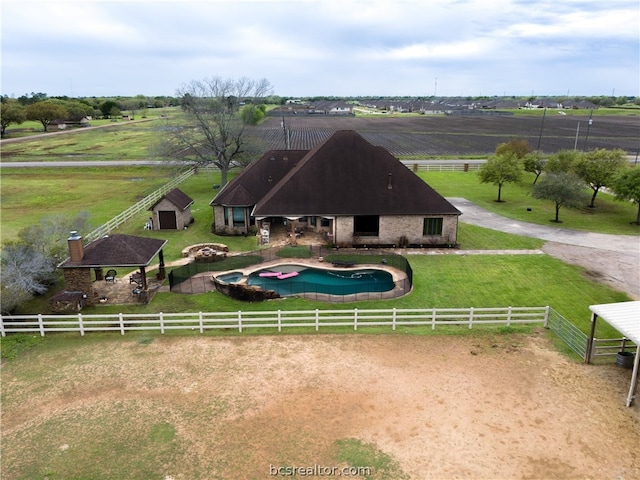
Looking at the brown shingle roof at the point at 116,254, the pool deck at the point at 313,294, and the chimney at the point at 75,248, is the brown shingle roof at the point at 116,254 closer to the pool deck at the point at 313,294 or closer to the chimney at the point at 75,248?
the chimney at the point at 75,248

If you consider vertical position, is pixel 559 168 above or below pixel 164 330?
above

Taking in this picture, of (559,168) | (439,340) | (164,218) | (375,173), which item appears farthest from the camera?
(559,168)

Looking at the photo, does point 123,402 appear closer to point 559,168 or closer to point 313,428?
point 313,428

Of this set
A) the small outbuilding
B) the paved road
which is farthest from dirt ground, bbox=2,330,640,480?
the paved road

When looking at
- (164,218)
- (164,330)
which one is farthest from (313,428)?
(164,218)

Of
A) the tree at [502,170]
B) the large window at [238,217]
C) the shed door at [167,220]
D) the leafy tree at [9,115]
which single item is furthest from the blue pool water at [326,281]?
the leafy tree at [9,115]

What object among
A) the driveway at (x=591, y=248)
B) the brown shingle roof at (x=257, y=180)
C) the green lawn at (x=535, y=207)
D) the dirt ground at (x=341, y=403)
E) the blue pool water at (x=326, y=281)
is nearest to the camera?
the dirt ground at (x=341, y=403)

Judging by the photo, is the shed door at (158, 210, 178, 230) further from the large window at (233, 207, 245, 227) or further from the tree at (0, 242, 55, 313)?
the tree at (0, 242, 55, 313)
